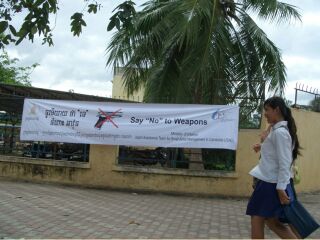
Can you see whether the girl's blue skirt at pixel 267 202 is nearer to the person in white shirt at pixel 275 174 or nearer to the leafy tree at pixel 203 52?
the person in white shirt at pixel 275 174

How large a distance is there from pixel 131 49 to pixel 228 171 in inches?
172

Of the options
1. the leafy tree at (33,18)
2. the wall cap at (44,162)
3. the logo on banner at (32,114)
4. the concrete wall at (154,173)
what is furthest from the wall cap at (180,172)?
the leafy tree at (33,18)

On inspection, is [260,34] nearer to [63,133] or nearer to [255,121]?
[255,121]

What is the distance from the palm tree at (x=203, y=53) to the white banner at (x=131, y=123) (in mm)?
877

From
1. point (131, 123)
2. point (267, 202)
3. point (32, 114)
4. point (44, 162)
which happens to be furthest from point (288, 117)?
point (32, 114)

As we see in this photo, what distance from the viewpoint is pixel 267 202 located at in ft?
15.7

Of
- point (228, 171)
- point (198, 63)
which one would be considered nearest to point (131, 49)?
A: point (198, 63)

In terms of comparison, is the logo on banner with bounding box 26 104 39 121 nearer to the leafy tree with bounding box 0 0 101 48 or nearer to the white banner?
the white banner

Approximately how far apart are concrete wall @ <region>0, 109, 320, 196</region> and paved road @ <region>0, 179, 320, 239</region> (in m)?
0.32

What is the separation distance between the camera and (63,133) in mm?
11867

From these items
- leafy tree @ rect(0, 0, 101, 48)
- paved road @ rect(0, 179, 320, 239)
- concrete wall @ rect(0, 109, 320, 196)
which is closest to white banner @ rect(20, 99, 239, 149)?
concrete wall @ rect(0, 109, 320, 196)

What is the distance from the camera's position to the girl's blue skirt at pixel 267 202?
475cm

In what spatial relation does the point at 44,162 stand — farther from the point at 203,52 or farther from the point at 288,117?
the point at 288,117

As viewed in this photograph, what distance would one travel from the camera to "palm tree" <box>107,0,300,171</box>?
11.7m
